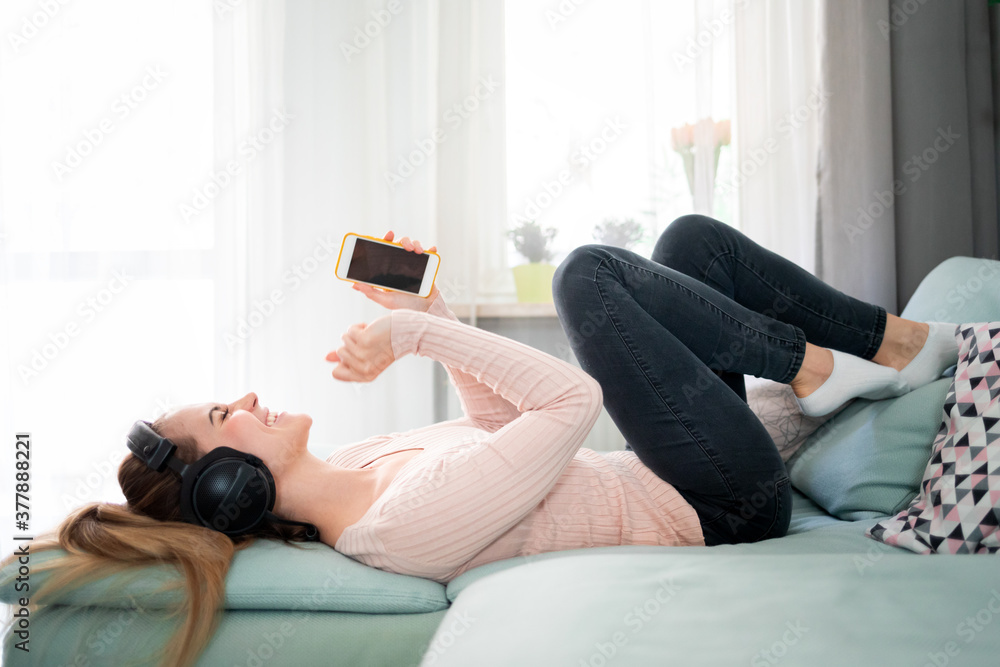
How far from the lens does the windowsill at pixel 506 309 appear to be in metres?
2.16

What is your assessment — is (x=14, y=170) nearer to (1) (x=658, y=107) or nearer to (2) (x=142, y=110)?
(2) (x=142, y=110)

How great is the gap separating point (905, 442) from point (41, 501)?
240cm

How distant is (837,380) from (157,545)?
1.03 meters

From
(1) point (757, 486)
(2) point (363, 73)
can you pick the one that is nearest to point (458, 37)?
(2) point (363, 73)
